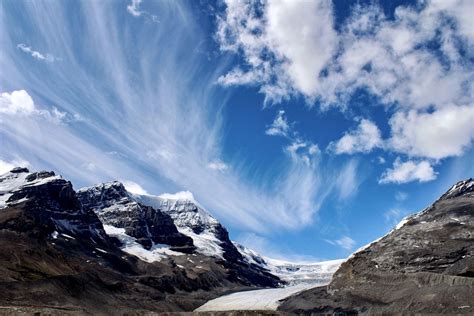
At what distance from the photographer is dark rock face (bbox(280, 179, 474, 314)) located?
112 metres

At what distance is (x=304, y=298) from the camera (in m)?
166

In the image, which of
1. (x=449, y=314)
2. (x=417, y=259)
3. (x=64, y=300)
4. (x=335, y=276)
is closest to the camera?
(x=449, y=314)

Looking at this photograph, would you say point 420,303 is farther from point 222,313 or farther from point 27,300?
point 27,300

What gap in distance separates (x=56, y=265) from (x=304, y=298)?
81.3 metres

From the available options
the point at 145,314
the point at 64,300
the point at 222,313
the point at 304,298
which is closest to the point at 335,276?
the point at 304,298

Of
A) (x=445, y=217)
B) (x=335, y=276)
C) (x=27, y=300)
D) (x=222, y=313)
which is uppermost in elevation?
(x=445, y=217)

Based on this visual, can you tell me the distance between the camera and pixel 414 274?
12888 cm

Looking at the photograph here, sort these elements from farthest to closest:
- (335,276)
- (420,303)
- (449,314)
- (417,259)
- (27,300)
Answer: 1. (335,276)
2. (417,259)
3. (27,300)
4. (420,303)
5. (449,314)

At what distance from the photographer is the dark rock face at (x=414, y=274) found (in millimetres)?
111688

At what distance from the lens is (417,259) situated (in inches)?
5782

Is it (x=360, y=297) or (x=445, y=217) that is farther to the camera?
(x=445, y=217)

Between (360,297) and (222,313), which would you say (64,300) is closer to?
(222,313)

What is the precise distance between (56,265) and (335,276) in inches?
3564

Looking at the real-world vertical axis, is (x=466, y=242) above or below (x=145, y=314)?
above
